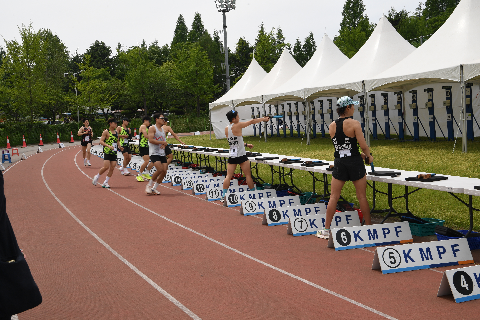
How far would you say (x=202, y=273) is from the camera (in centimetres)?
597

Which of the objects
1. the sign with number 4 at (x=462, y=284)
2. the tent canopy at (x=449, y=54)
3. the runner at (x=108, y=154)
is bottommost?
the sign with number 4 at (x=462, y=284)

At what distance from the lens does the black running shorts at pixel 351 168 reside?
673cm

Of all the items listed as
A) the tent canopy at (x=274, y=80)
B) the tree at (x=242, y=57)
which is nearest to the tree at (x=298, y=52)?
the tree at (x=242, y=57)

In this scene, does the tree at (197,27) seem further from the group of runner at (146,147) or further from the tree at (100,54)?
the group of runner at (146,147)

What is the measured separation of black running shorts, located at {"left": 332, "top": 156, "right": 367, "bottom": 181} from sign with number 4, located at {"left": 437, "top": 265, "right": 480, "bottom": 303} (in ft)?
7.52

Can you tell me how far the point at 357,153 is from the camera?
6.75m

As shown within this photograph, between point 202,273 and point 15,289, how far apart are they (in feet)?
12.1

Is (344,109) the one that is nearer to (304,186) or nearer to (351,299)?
(351,299)

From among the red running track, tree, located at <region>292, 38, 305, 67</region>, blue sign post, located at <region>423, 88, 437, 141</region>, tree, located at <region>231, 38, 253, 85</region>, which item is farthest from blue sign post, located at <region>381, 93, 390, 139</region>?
tree, located at <region>292, 38, 305, 67</region>

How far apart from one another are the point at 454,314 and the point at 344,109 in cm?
324

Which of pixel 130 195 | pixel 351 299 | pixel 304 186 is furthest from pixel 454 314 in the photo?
pixel 130 195

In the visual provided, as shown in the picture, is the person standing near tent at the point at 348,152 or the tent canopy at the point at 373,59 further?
the tent canopy at the point at 373,59

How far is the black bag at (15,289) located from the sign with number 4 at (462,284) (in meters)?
3.71

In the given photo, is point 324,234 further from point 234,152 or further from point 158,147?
point 158,147
